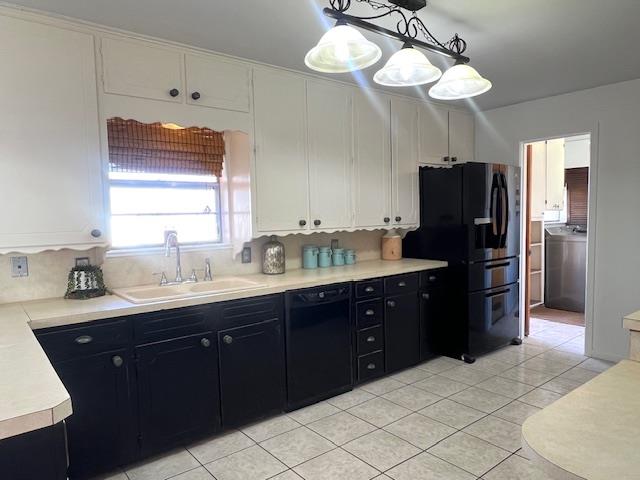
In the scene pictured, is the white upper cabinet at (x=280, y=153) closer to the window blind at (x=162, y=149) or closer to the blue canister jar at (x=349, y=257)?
the window blind at (x=162, y=149)

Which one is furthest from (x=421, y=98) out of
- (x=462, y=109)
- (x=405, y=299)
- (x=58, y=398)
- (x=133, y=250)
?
(x=58, y=398)

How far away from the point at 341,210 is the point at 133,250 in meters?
1.63

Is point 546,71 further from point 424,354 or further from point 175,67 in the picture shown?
point 175,67

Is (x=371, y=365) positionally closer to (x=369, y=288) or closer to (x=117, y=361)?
(x=369, y=288)

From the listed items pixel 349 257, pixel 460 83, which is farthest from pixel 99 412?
pixel 460 83

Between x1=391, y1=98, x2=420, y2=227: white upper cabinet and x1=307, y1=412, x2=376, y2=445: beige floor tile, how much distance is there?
6.09ft

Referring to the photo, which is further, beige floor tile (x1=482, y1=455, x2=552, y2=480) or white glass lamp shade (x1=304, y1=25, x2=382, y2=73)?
beige floor tile (x1=482, y1=455, x2=552, y2=480)

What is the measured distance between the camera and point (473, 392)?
3209 millimetres

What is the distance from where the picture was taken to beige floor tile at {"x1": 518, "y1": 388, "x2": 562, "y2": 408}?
2994 mm

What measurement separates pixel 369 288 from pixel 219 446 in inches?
60.4

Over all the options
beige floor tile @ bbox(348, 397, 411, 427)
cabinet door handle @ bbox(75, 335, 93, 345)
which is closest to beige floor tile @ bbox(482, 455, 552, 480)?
beige floor tile @ bbox(348, 397, 411, 427)

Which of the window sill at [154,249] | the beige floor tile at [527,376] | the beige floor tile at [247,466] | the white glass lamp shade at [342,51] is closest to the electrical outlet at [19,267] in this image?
the window sill at [154,249]

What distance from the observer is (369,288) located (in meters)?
3.34

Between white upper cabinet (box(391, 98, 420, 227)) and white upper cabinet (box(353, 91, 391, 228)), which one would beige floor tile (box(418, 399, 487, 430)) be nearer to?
white upper cabinet (box(353, 91, 391, 228))
